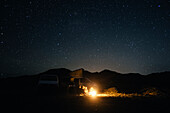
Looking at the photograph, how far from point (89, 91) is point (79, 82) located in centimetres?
224

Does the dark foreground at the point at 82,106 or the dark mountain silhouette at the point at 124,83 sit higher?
the dark foreground at the point at 82,106

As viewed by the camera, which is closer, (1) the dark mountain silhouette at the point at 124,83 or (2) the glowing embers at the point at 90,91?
(2) the glowing embers at the point at 90,91

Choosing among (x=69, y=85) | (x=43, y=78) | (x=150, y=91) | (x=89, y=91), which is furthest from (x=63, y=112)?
(x=150, y=91)

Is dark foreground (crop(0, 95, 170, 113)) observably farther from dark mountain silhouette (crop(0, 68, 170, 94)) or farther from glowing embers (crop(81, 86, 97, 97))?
dark mountain silhouette (crop(0, 68, 170, 94))

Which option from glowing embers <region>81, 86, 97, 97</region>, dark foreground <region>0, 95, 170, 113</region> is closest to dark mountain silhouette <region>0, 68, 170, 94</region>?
glowing embers <region>81, 86, 97, 97</region>

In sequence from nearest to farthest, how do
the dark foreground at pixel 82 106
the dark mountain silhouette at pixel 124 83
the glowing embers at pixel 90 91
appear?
the dark foreground at pixel 82 106
the glowing embers at pixel 90 91
the dark mountain silhouette at pixel 124 83

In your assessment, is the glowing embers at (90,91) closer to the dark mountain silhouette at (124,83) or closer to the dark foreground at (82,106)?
the dark mountain silhouette at (124,83)

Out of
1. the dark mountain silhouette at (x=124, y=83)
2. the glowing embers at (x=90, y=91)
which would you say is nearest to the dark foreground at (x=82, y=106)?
the glowing embers at (x=90, y=91)

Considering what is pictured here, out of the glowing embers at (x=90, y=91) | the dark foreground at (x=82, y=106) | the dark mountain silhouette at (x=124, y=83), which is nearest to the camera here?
the dark foreground at (x=82, y=106)

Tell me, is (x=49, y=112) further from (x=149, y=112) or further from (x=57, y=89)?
(x=57, y=89)

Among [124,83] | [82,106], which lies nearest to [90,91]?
[82,106]

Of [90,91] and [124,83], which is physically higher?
[90,91]

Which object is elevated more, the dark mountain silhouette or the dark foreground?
the dark foreground

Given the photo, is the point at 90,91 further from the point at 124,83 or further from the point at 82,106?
the point at 124,83
